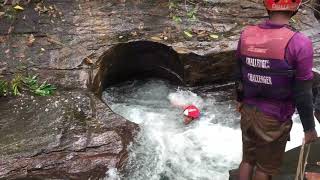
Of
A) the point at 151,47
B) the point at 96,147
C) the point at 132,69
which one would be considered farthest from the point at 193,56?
the point at 96,147

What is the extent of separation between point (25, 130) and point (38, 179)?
2.91ft

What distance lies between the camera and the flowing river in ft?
18.5

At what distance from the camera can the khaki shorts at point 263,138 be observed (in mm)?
4141

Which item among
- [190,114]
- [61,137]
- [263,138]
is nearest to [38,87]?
[61,137]

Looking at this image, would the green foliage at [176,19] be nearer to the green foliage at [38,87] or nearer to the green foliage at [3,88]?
the green foliage at [38,87]

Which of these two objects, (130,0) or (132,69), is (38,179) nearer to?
(132,69)

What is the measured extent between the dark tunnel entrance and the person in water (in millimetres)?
994

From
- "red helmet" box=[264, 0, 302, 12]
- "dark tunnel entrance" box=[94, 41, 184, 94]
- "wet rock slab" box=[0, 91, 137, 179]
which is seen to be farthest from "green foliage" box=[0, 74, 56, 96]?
"red helmet" box=[264, 0, 302, 12]

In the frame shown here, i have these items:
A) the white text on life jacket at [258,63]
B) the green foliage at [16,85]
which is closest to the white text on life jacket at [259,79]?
the white text on life jacket at [258,63]

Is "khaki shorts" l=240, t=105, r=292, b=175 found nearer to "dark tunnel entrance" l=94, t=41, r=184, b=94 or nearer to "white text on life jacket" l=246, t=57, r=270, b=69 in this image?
"white text on life jacket" l=246, t=57, r=270, b=69

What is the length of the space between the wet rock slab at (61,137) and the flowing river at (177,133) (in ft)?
0.86

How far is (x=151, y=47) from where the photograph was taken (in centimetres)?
782

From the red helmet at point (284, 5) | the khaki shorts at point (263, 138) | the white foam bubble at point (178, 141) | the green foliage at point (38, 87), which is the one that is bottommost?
the white foam bubble at point (178, 141)

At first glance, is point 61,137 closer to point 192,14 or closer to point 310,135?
point 310,135
